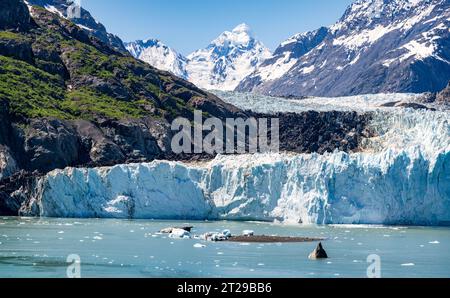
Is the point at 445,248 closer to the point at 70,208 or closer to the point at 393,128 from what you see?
the point at 70,208

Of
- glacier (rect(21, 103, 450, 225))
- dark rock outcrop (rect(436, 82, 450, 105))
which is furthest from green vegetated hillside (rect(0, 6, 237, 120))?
dark rock outcrop (rect(436, 82, 450, 105))

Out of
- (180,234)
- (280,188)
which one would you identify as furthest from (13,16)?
(180,234)

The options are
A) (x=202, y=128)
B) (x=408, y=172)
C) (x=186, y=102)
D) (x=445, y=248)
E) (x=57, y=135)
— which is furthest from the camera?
(x=186, y=102)

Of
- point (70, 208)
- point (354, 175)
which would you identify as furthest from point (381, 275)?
point (70, 208)

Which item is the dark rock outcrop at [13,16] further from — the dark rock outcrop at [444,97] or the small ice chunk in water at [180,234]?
the small ice chunk in water at [180,234]

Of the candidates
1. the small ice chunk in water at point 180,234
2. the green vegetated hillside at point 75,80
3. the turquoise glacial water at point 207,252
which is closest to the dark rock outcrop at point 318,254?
the turquoise glacial water at point 207,252

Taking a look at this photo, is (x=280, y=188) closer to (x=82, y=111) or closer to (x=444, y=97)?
(x=82, y=111)
